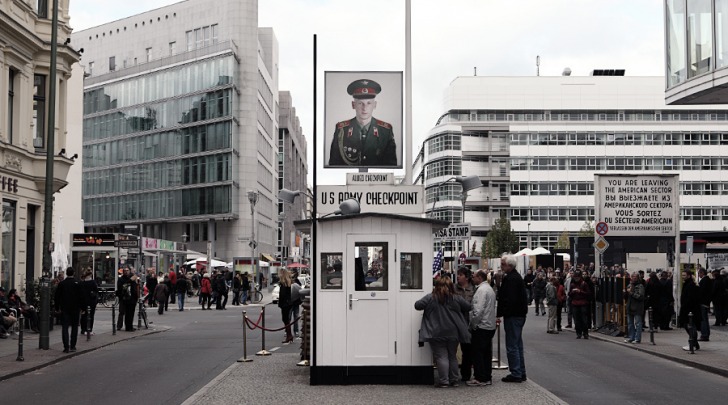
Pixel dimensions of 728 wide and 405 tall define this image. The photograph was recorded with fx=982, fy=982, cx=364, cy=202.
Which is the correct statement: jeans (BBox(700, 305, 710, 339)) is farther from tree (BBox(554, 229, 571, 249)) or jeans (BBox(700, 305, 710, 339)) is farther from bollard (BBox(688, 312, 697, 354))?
tree (BBox(554, 229, 571, 249))

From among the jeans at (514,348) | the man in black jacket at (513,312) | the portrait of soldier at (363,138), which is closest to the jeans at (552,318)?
the portrait of soldier at (363,138)

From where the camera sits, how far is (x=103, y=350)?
2269 centimetres

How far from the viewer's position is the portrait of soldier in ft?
66.7

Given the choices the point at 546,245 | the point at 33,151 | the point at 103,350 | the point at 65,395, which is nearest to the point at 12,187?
the point at 33,151

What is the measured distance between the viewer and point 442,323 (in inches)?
553

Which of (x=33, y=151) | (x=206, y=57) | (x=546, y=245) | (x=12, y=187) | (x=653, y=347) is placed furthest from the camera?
(x=546, y=245)

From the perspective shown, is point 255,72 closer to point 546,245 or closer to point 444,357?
point 546,245

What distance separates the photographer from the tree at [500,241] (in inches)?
3575

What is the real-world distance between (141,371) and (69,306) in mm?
4959

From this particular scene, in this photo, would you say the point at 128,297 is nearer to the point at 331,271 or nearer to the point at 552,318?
the point at 552,318

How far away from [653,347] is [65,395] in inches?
547

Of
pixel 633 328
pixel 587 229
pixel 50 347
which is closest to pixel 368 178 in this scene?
pixel 50 347

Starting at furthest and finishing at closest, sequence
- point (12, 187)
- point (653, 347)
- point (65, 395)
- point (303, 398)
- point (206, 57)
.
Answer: point (206, 57) < point (12, 187) < point (653, 347) < point (65, 395) < point (303, 398)

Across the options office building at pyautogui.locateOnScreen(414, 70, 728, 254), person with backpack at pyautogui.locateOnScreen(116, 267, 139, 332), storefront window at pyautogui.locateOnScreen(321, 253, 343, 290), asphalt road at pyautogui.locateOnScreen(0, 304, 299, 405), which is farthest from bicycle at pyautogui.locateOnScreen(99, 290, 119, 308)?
office building at pyautogui.locateOnScreen(414, 70, 728, 254)
